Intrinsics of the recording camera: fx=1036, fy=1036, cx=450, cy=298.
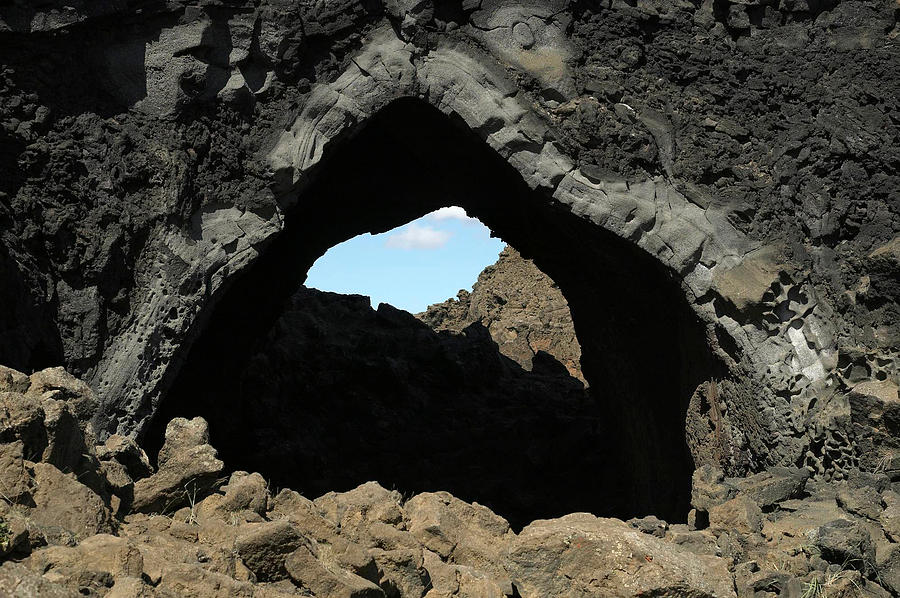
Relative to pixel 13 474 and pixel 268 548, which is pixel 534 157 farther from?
pixel 13 474

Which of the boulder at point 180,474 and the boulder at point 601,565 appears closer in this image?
the boulder at point 601,565

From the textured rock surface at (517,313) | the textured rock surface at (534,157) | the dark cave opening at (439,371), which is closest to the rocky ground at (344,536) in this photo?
the textured rock surface at (534,157)

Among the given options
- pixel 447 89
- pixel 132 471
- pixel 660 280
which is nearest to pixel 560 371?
pixel 660 280

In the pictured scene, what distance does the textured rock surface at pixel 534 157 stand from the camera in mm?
6320

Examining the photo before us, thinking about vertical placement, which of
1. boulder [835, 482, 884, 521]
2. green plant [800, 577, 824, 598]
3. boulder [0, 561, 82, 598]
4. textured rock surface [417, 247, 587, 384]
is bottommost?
green plant [800, 577, 824, 598]

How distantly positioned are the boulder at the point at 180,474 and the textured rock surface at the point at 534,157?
0.97 meters

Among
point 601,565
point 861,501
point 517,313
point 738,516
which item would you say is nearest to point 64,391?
point 601,565

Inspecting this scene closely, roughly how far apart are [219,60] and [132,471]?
2573mm

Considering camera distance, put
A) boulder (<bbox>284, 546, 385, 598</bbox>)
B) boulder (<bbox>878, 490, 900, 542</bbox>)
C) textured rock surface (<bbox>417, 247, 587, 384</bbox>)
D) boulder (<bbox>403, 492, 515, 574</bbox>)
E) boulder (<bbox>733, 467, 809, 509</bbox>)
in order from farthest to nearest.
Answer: textured rock surface (<bbox>417, 247, 587, 384</bbox>), boulder (<bbox>733, 467, 809, 509</bbox>), boulder (<bbox>878, 490, 900, 542</bbox>), boulder (<bbox>403, 492, 515, 574</bbox>), boulder (<bbox>284, 546, 385, 598</bbox>)

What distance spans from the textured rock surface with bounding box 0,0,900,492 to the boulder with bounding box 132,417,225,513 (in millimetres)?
972

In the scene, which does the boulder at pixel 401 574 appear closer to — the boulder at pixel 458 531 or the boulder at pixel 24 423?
the boulder at pixel 458 531

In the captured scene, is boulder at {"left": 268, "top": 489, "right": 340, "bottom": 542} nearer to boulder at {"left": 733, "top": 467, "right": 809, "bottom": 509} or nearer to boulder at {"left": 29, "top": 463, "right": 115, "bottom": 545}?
boulder at {"left": 29, "top": 463, "right": 115, "bottom": 545}

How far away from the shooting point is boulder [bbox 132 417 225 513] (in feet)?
16.9

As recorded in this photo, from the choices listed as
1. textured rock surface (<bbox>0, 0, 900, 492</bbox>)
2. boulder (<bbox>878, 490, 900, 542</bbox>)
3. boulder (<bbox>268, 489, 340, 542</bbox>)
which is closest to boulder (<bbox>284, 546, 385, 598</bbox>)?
boulder (<bbox>268, 489, 340, 542</bbox>)
